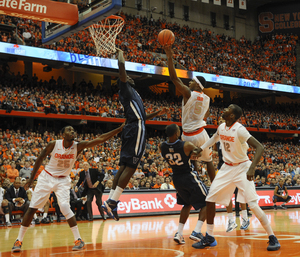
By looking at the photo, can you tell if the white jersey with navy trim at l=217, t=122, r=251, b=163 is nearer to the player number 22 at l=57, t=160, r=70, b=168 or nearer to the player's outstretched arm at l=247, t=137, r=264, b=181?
the player's outstretched arm at l=247, t=137, r=264, b=181

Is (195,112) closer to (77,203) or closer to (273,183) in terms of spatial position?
(77,203)

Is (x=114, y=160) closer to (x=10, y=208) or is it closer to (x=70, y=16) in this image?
(x=10, y=208)

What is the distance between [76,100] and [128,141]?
1778 centimetres

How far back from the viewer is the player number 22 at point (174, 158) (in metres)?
6.52

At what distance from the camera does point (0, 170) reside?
12836 millimetres

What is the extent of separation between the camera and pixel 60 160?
6.65 m

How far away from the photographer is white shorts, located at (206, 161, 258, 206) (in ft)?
19.7

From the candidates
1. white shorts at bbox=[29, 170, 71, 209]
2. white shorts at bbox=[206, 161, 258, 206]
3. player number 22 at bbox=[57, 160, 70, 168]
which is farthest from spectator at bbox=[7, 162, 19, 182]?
white shorts at bbox=[206, 161, 258, 206]

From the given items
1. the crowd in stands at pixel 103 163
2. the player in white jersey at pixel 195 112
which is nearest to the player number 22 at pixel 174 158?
the player in white jersey at pixel 195 112

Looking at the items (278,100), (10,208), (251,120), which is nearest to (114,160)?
(10,208)

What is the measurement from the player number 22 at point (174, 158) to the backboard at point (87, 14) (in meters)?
3.60

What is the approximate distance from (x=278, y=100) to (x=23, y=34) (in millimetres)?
28681

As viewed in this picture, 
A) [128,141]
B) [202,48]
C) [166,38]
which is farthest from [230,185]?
[202,48]

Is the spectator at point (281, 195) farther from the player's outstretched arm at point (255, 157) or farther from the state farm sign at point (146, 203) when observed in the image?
the player's outstretched arm at point (255, 157)
